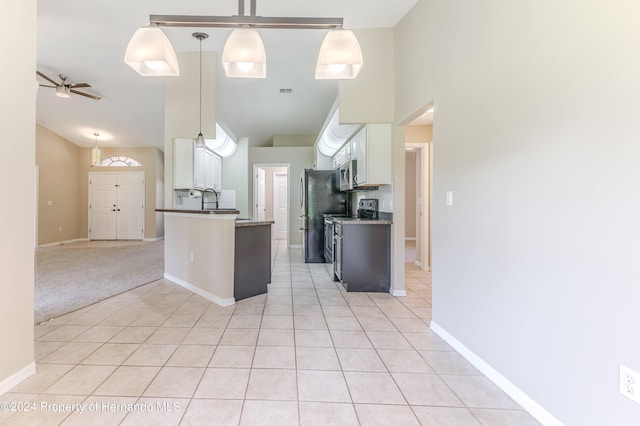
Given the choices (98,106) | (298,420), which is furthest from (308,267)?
(98,106)

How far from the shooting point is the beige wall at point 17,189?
173 centimetres

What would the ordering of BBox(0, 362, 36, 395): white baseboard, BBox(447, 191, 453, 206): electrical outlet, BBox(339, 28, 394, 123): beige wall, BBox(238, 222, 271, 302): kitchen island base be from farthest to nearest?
BBox(339, 28, 394, 123): beige wall < BBox(238, 222, 271, 302): kitchen island base < BBox(447, 191, 453, 206): electrical outlet < BBox(0, 362, 36, 395): white baseboard

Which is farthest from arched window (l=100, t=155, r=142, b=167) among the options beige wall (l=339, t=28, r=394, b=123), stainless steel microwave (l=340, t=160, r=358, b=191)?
beige wall (l=339, t=28, r=394, b=123)

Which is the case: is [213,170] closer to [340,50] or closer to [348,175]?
[348,175]

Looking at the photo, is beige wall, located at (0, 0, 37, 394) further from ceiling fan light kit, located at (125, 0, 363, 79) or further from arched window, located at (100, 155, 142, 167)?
arched window, located at (100, 155, 142, 167)

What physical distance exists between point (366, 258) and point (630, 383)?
263cm

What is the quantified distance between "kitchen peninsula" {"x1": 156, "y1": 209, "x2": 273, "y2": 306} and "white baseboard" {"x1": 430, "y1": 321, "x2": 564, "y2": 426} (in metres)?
2.11

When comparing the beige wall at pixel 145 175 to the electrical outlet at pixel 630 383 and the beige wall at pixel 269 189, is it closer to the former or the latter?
the beige wall at pixel 269 189

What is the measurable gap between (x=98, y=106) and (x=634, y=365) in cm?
842

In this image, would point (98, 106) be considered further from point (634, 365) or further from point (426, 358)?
point (634, 365)

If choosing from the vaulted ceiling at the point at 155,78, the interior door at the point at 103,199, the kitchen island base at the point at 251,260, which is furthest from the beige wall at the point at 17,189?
the interior door at the point at 103,199

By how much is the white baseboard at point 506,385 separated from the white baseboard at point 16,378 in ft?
9.43

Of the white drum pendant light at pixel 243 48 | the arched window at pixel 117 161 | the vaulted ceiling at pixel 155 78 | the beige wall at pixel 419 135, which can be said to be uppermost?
the vaulted ceiling at pixel 155 78

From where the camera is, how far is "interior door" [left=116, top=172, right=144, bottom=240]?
28.8 ft
